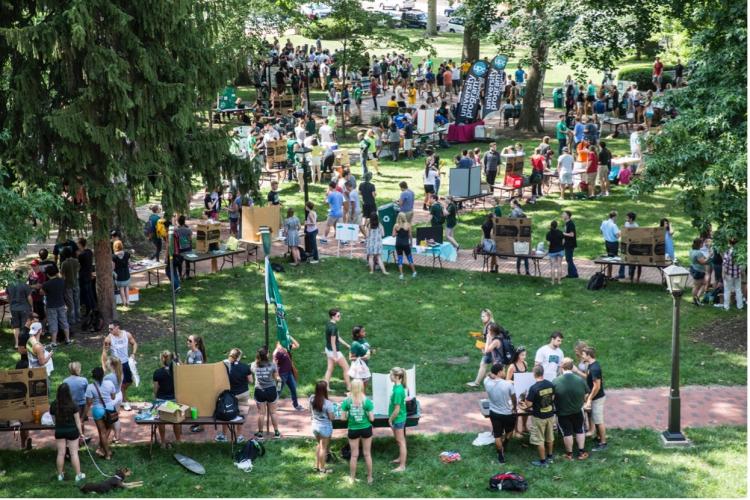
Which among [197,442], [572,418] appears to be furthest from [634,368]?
[197,442]

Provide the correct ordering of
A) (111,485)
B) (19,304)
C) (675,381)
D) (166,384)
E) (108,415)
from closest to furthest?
(111,485), (108,415), (675,381), (166,384), (19,304)

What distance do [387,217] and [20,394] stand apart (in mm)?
11734

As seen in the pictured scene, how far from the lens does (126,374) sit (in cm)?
1706

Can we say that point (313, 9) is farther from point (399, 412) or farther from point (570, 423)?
point (570, 423)

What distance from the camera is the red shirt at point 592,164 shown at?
1155 inches

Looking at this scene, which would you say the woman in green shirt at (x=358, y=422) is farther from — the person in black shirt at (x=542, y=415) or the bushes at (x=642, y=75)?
the bushes at (x=642, y=75)

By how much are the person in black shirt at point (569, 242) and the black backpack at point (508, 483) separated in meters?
9.48

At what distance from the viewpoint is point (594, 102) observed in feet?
132

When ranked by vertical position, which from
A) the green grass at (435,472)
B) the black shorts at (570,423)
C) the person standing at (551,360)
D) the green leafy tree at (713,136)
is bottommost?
the green grass at (435,472)

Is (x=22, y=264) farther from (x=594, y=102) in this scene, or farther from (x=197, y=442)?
(x=594, y=102)

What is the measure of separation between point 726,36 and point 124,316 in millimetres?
12608

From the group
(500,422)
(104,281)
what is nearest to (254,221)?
(104,281)

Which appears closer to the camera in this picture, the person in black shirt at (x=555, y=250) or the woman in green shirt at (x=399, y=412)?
the woman in green shirt at (x=399, y=412)

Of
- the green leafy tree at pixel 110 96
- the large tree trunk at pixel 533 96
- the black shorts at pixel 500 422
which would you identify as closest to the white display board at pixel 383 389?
the black shorts at pixel 500 422
